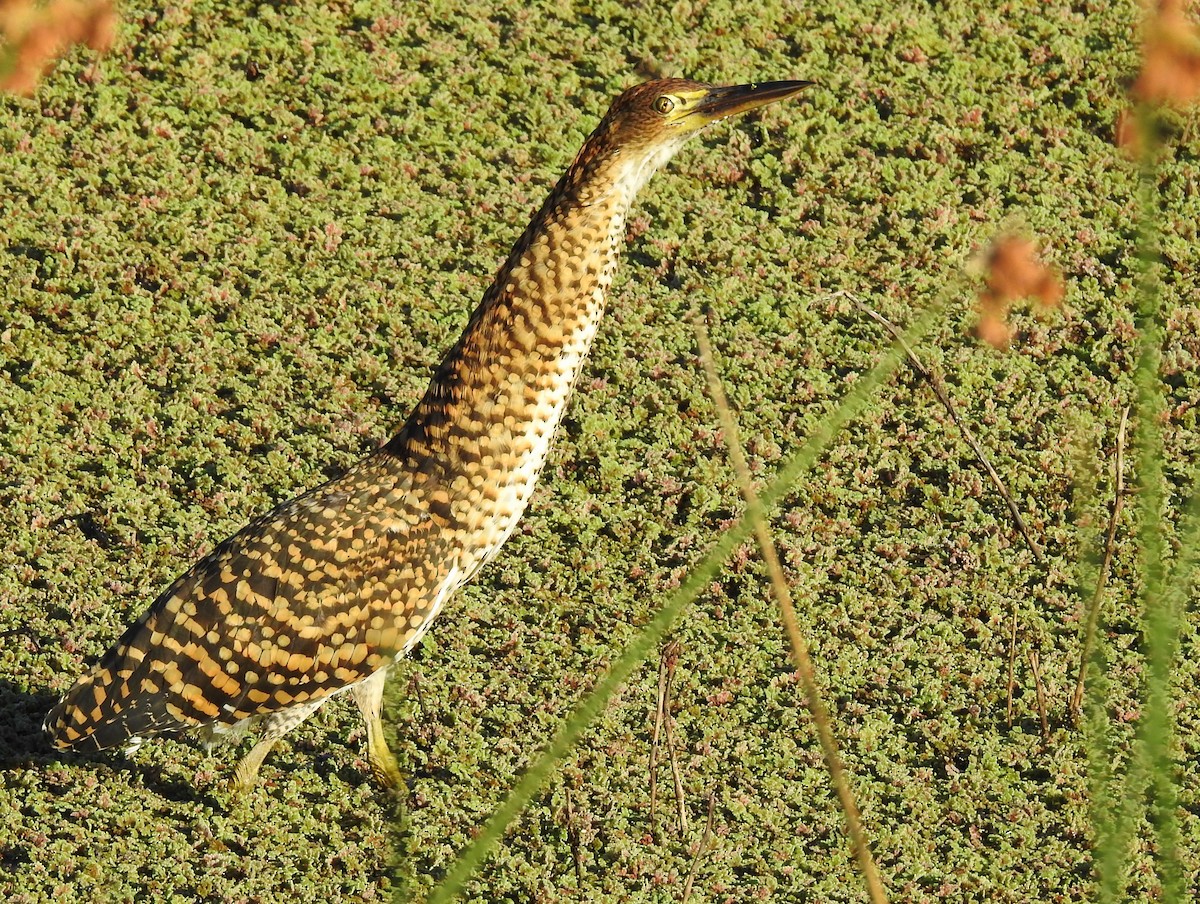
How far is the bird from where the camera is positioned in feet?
14.8

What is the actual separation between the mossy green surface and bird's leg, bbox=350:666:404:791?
12cm

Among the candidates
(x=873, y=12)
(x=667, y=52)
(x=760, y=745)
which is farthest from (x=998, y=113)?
(x=760, y=745)

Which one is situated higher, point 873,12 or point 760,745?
point 873,12

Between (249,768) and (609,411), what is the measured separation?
2608 millimetres

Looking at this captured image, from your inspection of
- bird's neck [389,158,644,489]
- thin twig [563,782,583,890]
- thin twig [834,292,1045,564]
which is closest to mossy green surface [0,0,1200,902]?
thin twig [563,782,583,890]

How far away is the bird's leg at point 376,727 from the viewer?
4883 millimetres

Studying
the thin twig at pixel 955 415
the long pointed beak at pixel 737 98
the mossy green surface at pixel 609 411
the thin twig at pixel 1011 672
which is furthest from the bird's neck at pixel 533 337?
the thin twig at pixel 1011 672

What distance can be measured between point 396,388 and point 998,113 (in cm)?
396

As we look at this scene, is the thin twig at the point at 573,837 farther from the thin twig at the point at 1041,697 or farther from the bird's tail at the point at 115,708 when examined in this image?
the thin twig at the point at 1041,697

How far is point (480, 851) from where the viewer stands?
166cm

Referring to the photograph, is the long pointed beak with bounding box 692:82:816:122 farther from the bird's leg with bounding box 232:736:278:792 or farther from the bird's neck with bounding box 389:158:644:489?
the bird's leg with bounding box 232:736:278:792

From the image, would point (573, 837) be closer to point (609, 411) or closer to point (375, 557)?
point (375, 557)

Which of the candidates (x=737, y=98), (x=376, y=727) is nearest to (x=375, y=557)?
(x=376, y=727)

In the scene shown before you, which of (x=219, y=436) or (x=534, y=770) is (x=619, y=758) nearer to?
(x=219, y=436)
